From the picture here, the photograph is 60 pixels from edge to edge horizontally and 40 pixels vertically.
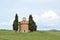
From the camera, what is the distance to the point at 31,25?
9988 centimetres

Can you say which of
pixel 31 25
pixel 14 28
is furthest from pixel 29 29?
pixel 14 28

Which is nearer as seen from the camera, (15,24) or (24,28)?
(15,24)

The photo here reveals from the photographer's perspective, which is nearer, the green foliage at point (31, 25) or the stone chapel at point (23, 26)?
the green foliage at point (31, 25)

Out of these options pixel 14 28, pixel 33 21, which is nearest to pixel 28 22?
pixel 33 21

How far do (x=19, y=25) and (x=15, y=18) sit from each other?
699cm

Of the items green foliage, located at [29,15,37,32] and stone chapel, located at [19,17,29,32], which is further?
stone chapel, located at [19,17,29,32]

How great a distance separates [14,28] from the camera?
96.7 metres

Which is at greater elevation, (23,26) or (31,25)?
(31,25)

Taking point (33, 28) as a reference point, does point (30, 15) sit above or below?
above

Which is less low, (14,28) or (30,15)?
(30,15)

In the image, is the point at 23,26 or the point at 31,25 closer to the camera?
the point at 31,25

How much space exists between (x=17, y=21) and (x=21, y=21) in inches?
244

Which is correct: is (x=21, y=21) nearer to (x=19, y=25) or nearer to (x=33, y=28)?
(x=19, y=25)

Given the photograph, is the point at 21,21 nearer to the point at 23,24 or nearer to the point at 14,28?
the point at 23,24
